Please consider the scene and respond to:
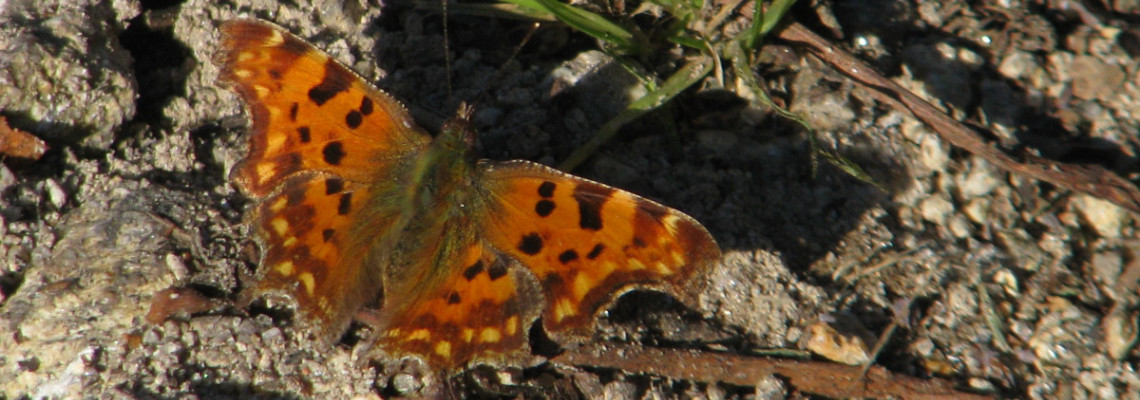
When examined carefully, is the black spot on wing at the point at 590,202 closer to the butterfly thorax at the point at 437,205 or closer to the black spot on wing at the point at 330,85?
the butterfly thorax at the point at 437,205

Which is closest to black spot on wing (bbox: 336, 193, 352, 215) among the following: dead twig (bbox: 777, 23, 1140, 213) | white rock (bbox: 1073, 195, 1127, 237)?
dead twig (bbox: 777, 23, 1140, 213)

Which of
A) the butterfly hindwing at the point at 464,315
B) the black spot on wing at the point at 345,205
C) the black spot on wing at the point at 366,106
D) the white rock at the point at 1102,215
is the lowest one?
the white rock at the point at 1102,215

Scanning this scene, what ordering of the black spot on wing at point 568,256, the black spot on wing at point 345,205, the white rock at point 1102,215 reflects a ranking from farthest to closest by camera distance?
the white rock at point 1102,215 < the black spot on wing at point 345,205 < the black spot on wing at point 568,256

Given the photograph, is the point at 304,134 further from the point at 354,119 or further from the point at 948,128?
the point at 948,128

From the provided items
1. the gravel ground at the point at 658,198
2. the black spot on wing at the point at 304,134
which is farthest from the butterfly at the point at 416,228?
the gravel ground at the point at 658,198

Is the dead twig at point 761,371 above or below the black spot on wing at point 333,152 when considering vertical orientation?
below

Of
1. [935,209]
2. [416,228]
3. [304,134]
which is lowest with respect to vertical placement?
[935,209]

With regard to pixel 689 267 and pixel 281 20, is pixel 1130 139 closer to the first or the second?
pixel 689 267

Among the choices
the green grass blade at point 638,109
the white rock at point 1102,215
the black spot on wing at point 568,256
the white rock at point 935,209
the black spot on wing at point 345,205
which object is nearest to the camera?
the black spot on wing at point 568,256

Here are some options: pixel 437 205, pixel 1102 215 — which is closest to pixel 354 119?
pixel 437 205
